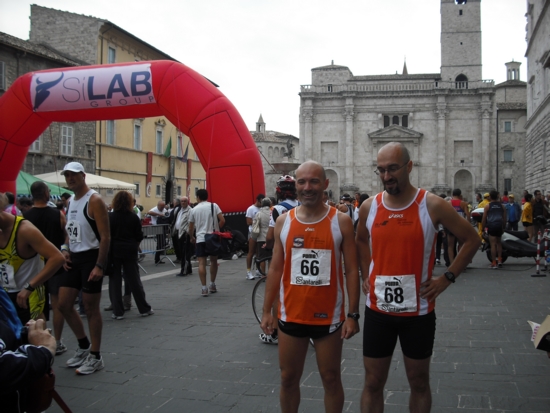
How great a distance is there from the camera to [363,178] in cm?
6394

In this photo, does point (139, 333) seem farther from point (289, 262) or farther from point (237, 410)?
point (289, 262)

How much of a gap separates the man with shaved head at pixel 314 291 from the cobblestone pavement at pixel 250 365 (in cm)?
88

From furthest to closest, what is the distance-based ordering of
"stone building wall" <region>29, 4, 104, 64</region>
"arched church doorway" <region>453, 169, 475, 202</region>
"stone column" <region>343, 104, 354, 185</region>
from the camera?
"stone column" <region>343, 104, 354, 185</region>, "arched church doorway" <region>453, 169, 475, 202</region>, "stone building wall" <region>29, 4, 104, 64</region>

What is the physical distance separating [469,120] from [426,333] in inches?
2536

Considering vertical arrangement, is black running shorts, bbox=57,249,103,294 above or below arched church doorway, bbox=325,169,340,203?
below

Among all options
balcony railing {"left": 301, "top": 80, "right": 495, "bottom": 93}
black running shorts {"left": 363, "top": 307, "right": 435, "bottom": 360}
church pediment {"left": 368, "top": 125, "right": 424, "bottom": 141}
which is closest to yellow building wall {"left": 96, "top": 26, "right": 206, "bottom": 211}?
black running shorts {"left": 363, "top": 307, "right": 435, "bottom": 360}

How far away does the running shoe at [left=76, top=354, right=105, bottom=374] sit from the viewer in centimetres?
A: 478

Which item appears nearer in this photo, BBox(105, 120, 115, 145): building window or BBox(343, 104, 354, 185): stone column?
BBox(105, 120, 115, 145): building window

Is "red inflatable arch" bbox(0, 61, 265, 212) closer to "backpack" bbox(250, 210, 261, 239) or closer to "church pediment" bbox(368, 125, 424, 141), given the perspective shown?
"backpack" bbox(250, 210, 261, 239)

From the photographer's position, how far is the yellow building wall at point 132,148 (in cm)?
3034

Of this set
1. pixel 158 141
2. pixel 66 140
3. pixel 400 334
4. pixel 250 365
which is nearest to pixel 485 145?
pixel 158 141

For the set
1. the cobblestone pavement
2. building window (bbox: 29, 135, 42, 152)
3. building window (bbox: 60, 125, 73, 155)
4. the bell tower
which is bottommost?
the cobblestone pavement

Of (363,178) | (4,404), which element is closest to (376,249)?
(4,404)

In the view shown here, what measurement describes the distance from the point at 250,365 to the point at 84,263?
176 centimetres
